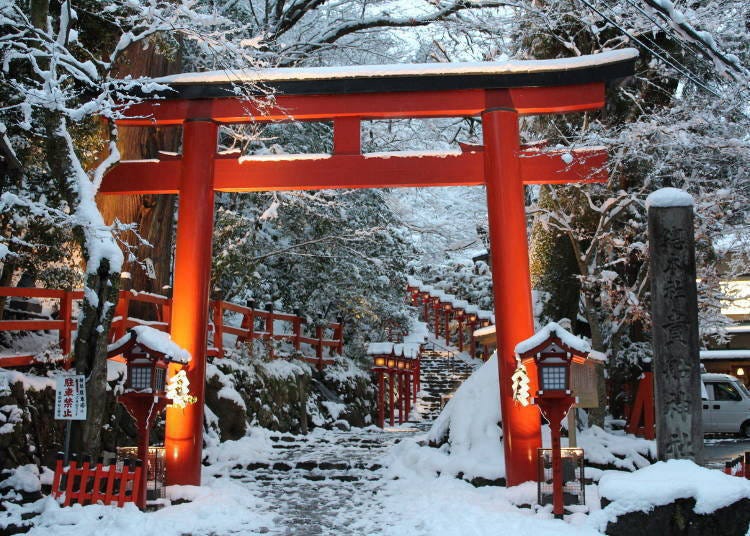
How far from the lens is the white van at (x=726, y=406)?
19891mm

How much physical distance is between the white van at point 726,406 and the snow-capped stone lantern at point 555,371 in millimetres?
13319

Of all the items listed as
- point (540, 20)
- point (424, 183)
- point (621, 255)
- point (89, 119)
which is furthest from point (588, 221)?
point (89, 119)

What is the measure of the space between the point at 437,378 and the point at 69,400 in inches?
849

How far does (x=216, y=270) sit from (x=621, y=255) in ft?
26.5

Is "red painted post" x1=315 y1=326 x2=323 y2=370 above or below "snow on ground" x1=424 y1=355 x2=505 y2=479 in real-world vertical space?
above

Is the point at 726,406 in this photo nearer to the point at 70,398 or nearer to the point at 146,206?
the point at 146,206

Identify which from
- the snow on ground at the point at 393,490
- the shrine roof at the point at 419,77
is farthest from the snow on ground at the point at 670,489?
the shrine roof at the point at 419,77

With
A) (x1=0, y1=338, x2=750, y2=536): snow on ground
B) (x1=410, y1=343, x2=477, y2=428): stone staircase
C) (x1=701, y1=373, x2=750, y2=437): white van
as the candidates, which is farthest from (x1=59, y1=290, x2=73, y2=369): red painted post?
(x1=701, y1=373, x2=750, y2=437): white van

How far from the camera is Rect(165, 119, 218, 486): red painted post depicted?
32.7 ft

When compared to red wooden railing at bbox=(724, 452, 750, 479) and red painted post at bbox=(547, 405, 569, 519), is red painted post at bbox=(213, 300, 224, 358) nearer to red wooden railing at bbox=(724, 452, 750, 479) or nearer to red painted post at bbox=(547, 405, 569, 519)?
red painted post at bbox=(547, 405, 569, 519)

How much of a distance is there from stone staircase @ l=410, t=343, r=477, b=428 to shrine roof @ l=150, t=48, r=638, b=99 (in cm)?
1251

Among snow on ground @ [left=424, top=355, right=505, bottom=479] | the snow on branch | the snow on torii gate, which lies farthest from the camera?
snow on ground @ [left=424, top=355, right=505, bottom=479]

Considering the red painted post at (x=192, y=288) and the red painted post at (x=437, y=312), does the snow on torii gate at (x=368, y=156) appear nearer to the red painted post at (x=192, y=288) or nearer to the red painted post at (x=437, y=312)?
the red painted post at (x=192, y=288)

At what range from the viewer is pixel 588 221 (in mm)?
14734
